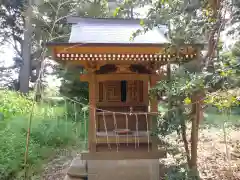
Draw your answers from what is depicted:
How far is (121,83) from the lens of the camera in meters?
6.70

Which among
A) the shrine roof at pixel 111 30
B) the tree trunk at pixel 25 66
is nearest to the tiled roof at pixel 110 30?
the shrine roof at pixel 111 30

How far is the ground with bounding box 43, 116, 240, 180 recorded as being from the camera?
20.4 ft

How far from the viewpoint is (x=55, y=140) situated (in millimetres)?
8664

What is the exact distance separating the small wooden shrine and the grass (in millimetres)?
1077

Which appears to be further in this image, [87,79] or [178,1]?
[87,79]

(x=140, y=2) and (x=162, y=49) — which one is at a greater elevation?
(x=140, y=2)

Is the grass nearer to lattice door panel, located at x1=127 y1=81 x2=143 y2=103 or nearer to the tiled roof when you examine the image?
lattice door panel, located at x1=127 y1=81 x2=143 y2=103

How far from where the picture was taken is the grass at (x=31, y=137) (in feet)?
20.4

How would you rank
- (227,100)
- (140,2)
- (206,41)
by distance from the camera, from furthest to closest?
(206,41) → (140,2) → (227,100)

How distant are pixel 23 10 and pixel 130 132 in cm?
1081

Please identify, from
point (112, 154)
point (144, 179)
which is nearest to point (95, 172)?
point (112, 154)

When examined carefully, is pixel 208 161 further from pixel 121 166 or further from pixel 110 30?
pixel 110 30

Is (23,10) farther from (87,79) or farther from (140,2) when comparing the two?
(140,2)

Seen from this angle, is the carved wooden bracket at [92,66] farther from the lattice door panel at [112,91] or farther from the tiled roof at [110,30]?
the lattice door panel at [112,91]
